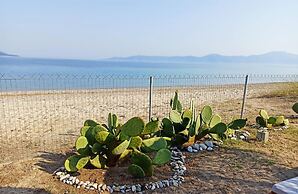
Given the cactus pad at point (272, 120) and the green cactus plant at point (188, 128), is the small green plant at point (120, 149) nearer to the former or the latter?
the green cactus plant at point (188, 128)

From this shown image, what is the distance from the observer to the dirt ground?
11.8 feet

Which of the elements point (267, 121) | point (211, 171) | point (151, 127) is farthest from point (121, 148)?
point (267, 121)

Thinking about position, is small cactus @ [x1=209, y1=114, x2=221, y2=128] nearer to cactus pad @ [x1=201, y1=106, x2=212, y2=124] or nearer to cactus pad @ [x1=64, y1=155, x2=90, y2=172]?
cactus pad @ [x1=201, y1=106, x2=212, y2=124]

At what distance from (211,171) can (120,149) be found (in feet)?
4.55

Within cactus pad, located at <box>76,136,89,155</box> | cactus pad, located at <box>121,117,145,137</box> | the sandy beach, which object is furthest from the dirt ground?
the sandy beach

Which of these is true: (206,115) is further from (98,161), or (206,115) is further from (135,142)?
(98,161)

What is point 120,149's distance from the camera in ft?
12.6

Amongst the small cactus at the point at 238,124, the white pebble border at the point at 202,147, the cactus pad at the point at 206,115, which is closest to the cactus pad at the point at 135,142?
the white pebble border at the point at 202,147

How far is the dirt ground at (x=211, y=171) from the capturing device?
141 inches

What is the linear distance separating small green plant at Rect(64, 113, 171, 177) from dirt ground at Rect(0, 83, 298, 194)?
0.16m

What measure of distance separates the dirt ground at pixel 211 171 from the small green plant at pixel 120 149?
16cm

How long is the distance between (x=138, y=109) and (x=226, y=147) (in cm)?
554

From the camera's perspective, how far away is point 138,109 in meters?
10.2

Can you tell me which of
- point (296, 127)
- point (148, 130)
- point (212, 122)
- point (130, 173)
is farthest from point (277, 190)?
point (296, 127)
